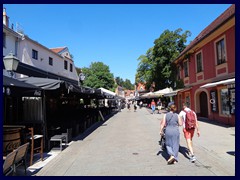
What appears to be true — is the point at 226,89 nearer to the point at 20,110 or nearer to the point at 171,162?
the point at 171,162

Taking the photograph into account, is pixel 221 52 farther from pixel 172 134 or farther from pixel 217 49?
pixel 172 134

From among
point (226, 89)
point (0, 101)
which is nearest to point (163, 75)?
point (226, 89)

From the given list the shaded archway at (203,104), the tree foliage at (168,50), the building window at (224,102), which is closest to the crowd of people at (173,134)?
the building window at (224,102)

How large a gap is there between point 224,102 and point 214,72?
2297 mm

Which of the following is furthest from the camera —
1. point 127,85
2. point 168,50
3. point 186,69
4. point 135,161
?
point 127,85

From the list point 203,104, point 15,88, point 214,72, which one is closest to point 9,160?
point 15,88

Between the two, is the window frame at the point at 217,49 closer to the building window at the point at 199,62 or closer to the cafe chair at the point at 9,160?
the building window at the point at 199,62

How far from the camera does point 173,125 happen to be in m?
5.86

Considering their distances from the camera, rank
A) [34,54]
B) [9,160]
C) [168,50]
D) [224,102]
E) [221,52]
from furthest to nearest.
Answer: [168,50], [34,54], [221,52], [224,102], [9,160]

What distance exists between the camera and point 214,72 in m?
14.5

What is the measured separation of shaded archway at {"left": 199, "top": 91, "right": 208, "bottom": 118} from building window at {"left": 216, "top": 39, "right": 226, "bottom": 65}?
413cm

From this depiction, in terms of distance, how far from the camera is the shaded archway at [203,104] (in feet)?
56.3
